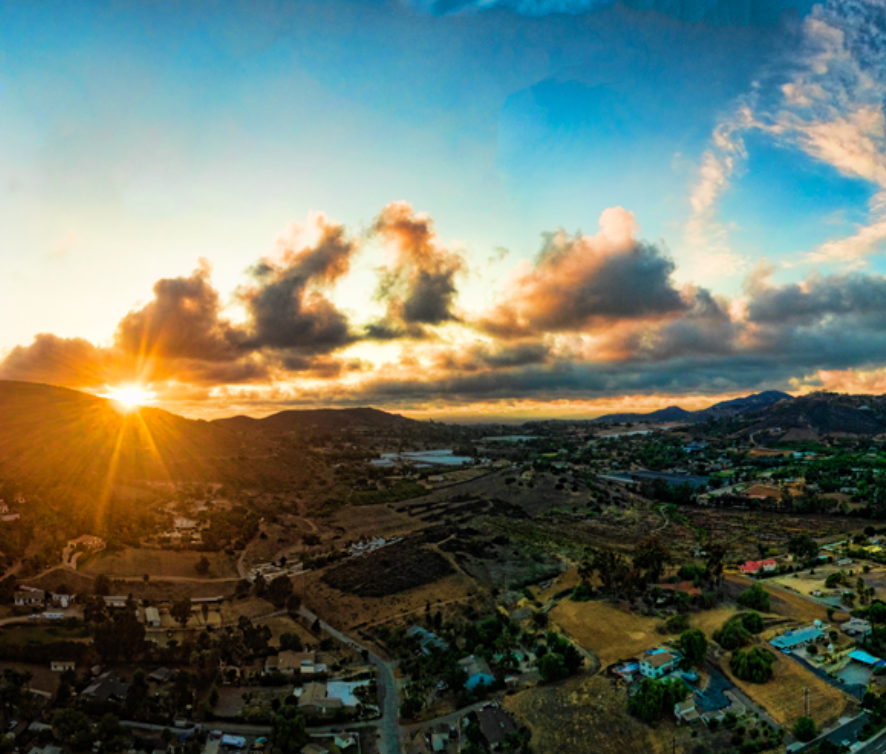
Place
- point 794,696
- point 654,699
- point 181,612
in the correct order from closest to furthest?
point 654,699 → point 794,696 → point 181,612

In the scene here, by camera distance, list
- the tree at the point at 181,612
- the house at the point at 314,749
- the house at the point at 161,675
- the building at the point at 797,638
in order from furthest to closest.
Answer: the tree at the point at 181,612 < the building at the point at 797,638 < the house at the point at 161,675 < the house at the point at 314,749

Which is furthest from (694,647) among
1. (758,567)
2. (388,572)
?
(388,572)

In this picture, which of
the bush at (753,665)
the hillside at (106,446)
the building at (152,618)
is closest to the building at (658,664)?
the bush at (753,665)

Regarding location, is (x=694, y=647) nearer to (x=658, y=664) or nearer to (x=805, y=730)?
(x=658, y=664)

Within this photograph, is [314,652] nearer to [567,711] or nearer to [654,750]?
[567,711]

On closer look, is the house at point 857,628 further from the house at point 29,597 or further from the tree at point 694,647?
the house at point 29,597

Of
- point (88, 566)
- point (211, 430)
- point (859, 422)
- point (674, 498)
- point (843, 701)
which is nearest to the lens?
point (843, 701)

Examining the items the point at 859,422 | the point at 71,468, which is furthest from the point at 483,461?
the point at 859,422
